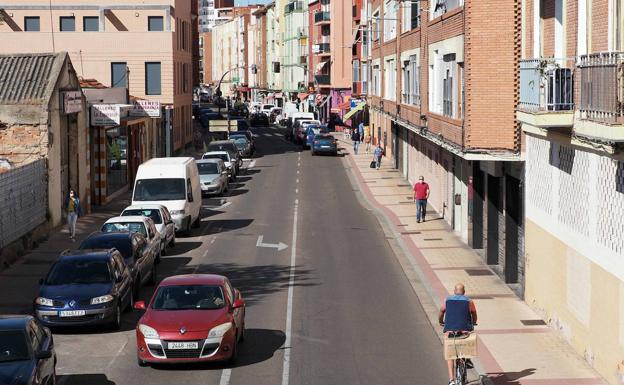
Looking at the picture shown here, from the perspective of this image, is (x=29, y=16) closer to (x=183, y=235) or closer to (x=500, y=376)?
(x=183, y=235)

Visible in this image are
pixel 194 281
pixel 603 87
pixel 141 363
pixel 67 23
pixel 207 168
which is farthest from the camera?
pixel 67 23

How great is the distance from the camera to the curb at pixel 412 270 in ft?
73.2


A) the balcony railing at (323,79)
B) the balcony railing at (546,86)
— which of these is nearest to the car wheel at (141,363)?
the balcony railing at (546,86)

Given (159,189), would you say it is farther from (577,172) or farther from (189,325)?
(577,172)

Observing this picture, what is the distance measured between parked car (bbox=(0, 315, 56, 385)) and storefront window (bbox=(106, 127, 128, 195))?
34.3 metres

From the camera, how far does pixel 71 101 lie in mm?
40844

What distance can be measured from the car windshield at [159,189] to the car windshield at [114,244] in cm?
1043

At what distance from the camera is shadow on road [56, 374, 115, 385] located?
60.0 ft

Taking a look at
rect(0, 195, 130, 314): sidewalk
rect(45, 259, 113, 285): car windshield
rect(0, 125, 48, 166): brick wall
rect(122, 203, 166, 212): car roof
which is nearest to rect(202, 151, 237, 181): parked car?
rect(0, 195, 130, 314): sidewalk

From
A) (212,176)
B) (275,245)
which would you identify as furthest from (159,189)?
(212,176)

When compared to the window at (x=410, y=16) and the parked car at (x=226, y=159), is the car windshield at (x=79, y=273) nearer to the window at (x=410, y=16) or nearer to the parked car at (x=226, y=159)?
the window at (x=410, y=16)

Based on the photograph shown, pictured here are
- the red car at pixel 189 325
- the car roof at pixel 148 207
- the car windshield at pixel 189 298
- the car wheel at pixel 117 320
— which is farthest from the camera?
the car roof at pixel 148 207

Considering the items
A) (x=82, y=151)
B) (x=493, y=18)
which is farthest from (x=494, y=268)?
(x=82, y=151)

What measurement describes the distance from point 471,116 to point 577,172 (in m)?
7.90
